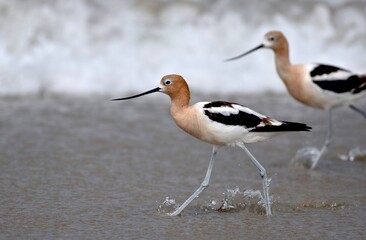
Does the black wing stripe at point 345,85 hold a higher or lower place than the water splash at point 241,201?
higher

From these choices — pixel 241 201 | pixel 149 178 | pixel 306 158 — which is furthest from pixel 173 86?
pixel 306 158

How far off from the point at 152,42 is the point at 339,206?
541cm

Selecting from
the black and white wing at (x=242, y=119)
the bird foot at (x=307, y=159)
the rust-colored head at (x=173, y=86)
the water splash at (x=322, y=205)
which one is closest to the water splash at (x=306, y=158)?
the bird foot at (x=307, y=159)

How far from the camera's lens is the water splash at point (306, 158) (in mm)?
7078

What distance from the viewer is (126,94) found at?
9594mm

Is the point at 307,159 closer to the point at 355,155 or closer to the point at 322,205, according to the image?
the point at 355,155

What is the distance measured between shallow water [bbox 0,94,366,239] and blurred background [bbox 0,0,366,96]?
794 mm

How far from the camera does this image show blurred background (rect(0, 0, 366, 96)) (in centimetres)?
994

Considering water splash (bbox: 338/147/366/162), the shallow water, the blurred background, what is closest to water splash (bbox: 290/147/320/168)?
the shallow water

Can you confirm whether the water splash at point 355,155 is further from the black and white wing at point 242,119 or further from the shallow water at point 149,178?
the black and white wing at point 242,119

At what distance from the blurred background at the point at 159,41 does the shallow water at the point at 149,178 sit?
0.79 metres

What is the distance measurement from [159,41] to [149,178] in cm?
461

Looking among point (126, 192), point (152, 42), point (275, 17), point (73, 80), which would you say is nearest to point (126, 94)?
point (73, 80)

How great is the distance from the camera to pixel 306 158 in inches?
279
